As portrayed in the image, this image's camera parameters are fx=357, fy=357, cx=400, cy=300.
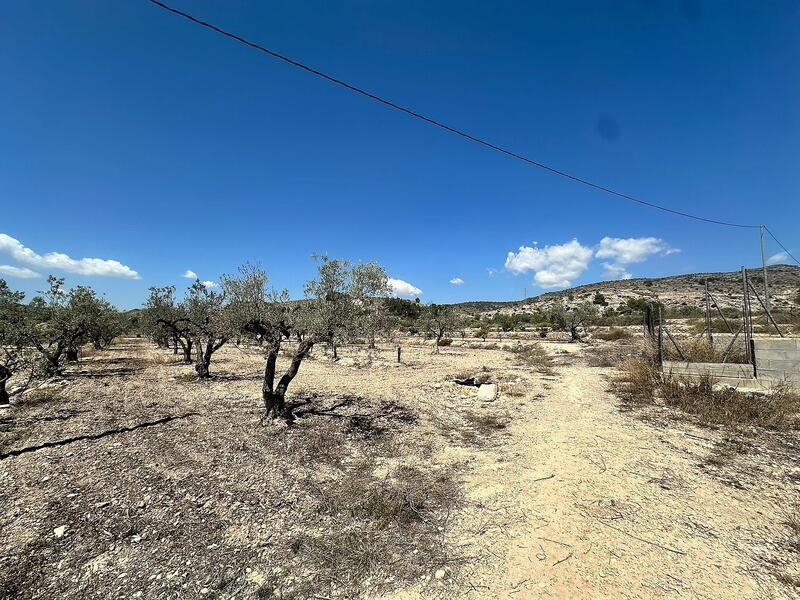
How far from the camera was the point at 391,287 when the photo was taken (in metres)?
12.5

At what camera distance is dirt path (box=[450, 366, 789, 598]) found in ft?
14.6

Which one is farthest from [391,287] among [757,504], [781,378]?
[781,378]

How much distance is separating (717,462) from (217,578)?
9.82m

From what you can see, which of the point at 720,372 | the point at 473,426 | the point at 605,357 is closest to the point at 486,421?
the point at 473,426

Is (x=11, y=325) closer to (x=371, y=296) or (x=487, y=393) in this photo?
(x=371, y=296)

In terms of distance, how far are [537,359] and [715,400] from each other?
14.3 meters

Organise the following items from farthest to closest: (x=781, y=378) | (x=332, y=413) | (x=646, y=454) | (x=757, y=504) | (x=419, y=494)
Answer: (x=781, y=378) < (x=332, y=413) < (x=646, y=454) < (x=419, y=494) < (x=757, y=504)

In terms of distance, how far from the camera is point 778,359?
13.0 m

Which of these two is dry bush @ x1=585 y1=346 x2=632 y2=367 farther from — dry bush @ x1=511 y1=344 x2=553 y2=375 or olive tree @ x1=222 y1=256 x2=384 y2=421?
olive tree @ x1=222 y1=256 x2=384 y2=421

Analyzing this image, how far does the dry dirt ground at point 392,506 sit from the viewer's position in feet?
15.0

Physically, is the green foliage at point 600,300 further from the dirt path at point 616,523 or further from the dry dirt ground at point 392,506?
the dirt path at point 616,523

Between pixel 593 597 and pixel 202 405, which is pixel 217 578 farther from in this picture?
pixel 202 405

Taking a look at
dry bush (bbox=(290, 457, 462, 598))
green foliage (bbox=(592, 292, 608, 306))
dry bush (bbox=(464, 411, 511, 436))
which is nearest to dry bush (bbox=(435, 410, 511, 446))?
dry bush (bbox=(464, 411, 511, 436))

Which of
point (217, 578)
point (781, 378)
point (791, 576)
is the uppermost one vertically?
point (781, 378)
